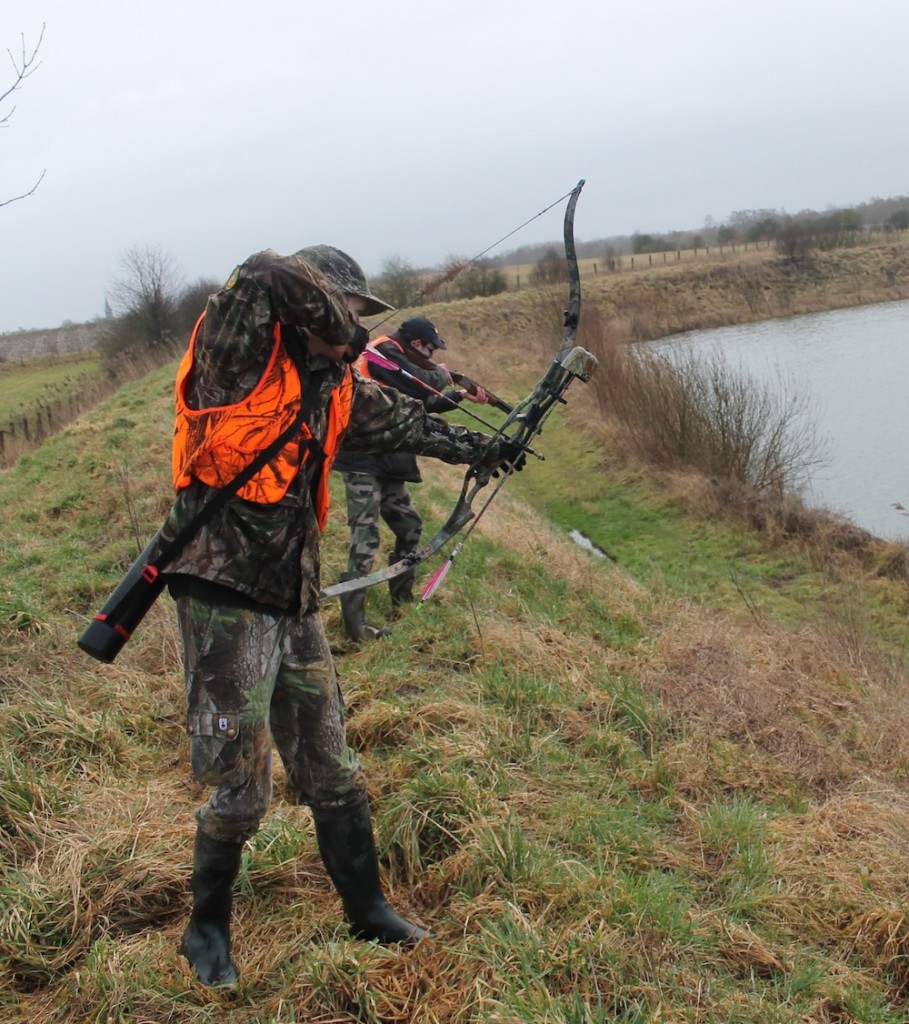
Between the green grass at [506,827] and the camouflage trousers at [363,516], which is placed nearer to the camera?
the green grass at [506,827]

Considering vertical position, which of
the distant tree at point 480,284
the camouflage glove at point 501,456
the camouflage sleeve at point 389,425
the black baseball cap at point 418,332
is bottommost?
the camouflage glove at point 501,456

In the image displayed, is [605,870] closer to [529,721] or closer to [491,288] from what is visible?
[529,721]

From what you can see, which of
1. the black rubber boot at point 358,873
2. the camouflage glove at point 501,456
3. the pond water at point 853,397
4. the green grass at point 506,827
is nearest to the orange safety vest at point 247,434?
the black rubber boot at point 358,873

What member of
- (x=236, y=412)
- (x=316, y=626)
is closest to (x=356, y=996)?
(x=316, y=626)

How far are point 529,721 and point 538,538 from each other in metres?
5.56

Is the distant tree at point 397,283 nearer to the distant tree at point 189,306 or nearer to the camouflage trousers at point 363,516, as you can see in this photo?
the distant tree at point 189,306

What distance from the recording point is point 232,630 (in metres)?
2.52

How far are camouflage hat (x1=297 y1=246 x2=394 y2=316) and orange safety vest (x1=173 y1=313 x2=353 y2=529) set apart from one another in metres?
0.59

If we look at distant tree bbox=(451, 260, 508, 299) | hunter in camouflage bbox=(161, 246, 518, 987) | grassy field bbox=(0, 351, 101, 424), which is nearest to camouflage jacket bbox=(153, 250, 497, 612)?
hunter in camouflage bbox=(161, 246, 518, 987)

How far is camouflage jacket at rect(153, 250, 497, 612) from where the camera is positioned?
7.75ft

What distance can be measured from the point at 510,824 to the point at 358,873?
77 cm

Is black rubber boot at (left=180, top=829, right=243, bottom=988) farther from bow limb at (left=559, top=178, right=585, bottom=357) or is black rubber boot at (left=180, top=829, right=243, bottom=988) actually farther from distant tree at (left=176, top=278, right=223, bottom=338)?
distant tree at (left=176, top=278, right=223, bottom=338)

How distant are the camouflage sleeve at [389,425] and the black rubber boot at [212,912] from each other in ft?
4.36

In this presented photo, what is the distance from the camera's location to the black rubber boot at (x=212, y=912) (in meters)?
2.69
